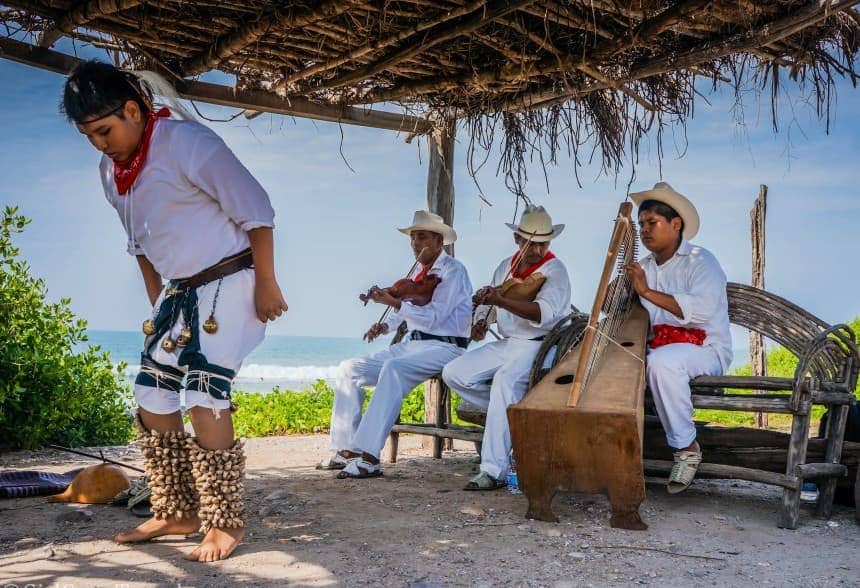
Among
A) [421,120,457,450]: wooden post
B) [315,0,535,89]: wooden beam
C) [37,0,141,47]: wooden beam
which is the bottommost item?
[421,120,457,450]: wooden post

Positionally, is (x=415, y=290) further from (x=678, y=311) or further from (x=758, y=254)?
(x=758, y=254)

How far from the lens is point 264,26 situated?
187 inches

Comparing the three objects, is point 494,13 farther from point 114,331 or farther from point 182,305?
point 114,331

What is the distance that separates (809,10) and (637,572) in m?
3.06

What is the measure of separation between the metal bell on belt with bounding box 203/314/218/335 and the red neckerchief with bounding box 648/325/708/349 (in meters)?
2.68

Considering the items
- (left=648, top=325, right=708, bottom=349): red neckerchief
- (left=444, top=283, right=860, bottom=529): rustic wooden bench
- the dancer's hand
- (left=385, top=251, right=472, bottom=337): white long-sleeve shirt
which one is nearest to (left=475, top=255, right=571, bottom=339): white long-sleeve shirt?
(left=444, top=283, right=860, bottom=529): rustic wooden bench

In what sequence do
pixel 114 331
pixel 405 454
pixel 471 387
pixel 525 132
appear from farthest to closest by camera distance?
pixel 114 331 → pixel 405 454 → pixel 525 132 → pixel 471 387

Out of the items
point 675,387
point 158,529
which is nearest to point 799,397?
point 675,387

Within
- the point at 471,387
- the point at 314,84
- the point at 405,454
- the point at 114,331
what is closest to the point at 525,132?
the point at 314,84

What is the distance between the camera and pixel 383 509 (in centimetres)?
461

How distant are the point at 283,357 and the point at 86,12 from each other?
46079mm

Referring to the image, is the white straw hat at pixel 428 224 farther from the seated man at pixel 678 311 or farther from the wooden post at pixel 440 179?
the seated man at pixel 678 311

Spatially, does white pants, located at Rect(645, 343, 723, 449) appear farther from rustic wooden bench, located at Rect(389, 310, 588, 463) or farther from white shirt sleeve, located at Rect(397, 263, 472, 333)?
white shirt sleeve, located at Rect(397, 263, 472, 333)

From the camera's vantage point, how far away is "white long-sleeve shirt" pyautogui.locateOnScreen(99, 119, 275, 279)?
3355mm
